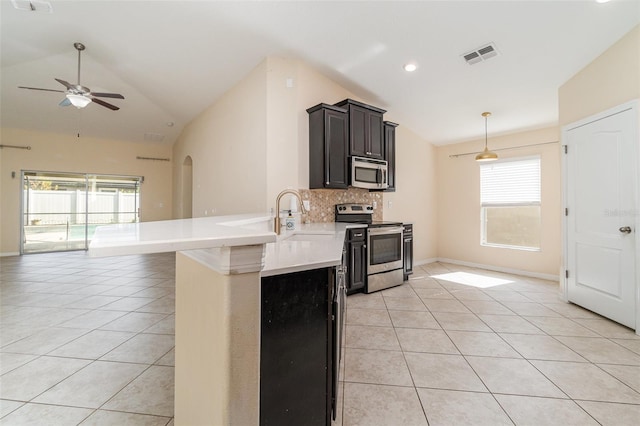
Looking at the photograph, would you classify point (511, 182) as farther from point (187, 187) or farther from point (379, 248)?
point (187, 187)

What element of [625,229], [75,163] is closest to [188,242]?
[625,229]

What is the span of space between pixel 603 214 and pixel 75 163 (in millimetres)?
10174

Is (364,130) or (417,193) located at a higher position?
(364,130)

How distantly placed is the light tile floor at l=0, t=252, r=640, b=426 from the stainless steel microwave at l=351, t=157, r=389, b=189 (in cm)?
153

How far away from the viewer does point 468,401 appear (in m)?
1.70

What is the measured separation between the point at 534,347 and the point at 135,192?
30.2 ft

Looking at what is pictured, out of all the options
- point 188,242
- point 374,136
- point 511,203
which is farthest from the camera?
point 511,203

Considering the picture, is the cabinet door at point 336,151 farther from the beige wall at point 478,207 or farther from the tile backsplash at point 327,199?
the beige wall at point 478,207

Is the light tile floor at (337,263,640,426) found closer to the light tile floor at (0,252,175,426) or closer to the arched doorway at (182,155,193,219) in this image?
the light tile floor at (0,252,175,426)

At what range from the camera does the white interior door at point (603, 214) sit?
8.91ft

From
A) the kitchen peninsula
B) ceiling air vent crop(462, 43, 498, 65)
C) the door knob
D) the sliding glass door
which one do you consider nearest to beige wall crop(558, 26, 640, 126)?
ceiling air vent crop(462, 43, 498, 65)

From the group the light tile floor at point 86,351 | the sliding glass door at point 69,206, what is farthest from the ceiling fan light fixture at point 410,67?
the sliding glass door at point 69,206

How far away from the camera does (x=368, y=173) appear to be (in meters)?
4.01

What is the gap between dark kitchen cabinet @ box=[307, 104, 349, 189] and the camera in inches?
139
